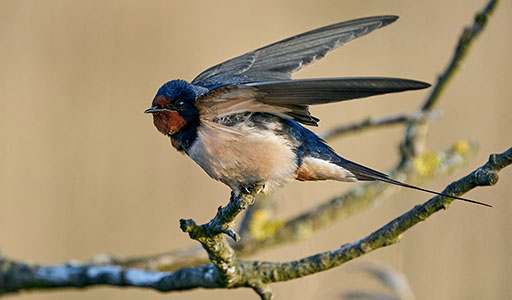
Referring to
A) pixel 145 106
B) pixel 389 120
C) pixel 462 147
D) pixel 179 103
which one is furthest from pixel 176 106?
pixel 145 106

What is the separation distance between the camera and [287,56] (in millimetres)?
2160

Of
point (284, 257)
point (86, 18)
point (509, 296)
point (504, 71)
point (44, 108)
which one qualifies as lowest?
point (509, 296)

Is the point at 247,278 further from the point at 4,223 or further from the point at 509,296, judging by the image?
the point at 4,223

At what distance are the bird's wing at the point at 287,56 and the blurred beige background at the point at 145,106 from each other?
1.27 meters

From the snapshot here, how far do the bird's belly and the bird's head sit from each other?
0.27 feet

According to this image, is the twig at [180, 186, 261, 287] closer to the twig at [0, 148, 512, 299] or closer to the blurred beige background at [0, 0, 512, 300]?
the twig at [0, 148, 512, 299]

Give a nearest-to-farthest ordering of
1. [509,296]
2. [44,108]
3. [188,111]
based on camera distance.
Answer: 1. [188,111]
2. [509,296]
3. [44,108]

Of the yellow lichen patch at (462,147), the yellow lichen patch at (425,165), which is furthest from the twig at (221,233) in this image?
the yellow lichen patch at (462,147)

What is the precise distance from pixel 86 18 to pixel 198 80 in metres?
1.69

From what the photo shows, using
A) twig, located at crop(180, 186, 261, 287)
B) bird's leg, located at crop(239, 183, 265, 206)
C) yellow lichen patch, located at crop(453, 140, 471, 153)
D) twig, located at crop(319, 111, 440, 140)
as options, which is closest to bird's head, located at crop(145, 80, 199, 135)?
bird's leg, located at crop(239, 183, 265, 206)

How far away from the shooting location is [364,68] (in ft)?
11.8

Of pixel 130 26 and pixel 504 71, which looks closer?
pixel 504 71

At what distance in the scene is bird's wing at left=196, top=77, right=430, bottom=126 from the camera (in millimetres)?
1348

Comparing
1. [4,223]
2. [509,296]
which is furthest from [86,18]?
[509,296]
